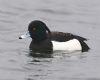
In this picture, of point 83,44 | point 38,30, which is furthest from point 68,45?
point 38,30

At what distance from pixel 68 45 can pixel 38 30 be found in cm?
99

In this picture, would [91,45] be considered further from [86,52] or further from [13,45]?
[13,45]

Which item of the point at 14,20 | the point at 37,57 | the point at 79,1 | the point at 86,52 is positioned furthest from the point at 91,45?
the point at 79,1

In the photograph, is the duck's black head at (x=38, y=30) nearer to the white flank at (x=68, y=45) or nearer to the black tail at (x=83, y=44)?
the white flank at (x=68, y=45)

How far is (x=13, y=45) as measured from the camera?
2002 centimetres

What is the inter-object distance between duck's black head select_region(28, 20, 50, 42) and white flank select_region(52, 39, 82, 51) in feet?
1.54

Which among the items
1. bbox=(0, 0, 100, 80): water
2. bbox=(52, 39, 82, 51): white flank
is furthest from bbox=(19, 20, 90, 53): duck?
bbox=(0, 0, 100, 80): water

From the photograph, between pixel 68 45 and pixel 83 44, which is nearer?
pixel 68 45

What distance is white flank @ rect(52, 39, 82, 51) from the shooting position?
63.5 ft

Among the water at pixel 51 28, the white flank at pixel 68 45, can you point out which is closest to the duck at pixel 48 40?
the white flank at pixel 68 45

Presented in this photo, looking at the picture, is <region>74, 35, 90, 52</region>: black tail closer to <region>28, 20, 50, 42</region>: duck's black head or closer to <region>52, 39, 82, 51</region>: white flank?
<region>52, 39, 82, 51</region>: white flank

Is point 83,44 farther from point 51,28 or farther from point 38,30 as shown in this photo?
point 51,28

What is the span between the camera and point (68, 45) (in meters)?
19.5

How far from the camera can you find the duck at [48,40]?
1931 cm
